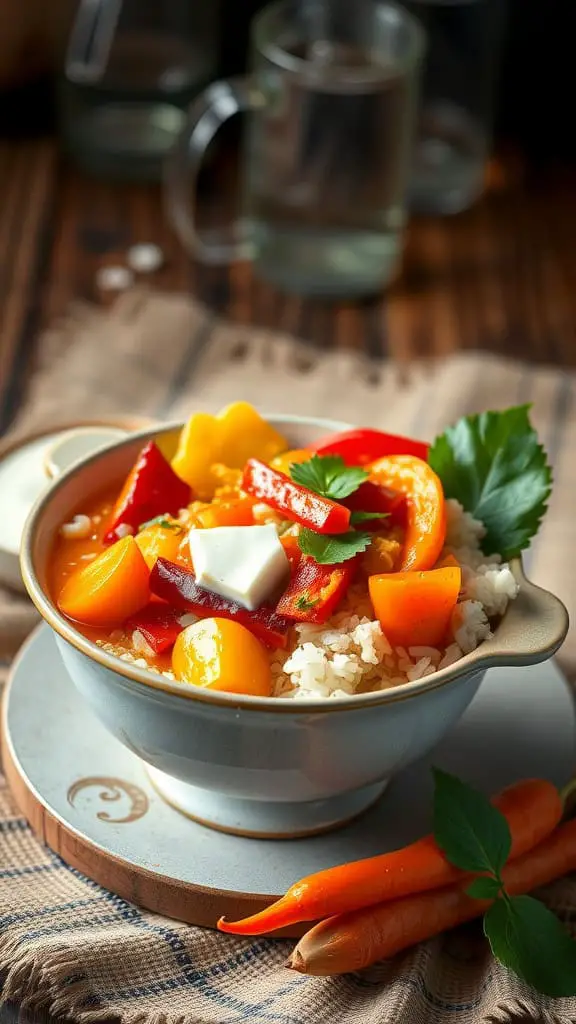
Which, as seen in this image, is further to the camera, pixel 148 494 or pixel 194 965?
pixel 148 494

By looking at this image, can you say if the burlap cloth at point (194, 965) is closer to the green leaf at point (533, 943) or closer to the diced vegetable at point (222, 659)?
the green leaf at point (533, 943)

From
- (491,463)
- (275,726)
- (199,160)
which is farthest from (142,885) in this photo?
(199,160)

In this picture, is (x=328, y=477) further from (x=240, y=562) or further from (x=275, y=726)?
(x=275, y=726)

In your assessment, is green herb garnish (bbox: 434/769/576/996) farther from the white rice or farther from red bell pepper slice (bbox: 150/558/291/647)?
red bell pepper slice (bbox: 150/558/291/647)

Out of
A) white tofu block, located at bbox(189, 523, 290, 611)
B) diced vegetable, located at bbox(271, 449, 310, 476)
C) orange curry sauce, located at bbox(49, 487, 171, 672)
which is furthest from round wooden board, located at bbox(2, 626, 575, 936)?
diced vegetable, located at bbox(271, 449, 310, 476)

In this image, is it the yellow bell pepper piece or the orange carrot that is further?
the yellow bell pepper piece

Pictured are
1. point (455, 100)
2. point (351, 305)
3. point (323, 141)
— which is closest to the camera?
point (323, 141)
